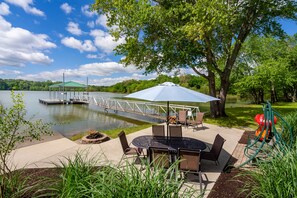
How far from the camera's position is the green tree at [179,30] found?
361 inches

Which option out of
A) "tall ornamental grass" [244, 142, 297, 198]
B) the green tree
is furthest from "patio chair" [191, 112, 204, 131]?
"tall ornamental grass" [244, 142, 297, 198]

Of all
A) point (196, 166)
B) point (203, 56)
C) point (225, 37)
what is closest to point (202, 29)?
point (225, 37)

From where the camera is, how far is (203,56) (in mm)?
11055

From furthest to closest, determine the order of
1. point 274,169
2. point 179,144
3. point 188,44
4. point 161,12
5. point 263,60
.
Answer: point 263,60, point 188,44, point 161,12, point 179,144, point 274,169

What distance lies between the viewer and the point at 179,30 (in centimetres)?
935

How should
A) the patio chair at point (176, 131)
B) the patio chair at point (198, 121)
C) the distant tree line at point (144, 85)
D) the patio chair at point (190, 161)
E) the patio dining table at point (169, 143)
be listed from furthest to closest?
the distant tree line at point (144, 85) → the patio chair at point (198, 121) → the patio chair at point (176, 131) → the patio dining table at point (169, 143) → the patio chair at point (190, 161)

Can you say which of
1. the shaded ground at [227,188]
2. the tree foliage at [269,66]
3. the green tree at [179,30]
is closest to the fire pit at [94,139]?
the shaded ground at [227,188]

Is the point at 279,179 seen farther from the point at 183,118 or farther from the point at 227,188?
the point at 183,118

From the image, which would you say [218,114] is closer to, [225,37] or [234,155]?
[225,37]

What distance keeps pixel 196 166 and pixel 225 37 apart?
8205 mm

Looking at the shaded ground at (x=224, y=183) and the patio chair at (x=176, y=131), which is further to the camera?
the patio chair at (x=176, y=131)

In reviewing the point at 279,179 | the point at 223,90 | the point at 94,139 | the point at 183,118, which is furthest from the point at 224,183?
the point at 223,90

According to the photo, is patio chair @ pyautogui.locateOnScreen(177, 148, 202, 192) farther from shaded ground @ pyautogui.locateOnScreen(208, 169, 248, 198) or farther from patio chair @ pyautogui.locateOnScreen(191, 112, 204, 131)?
patio chair @ pyautogui.locateOnScreen(191, 112, 204, 131)

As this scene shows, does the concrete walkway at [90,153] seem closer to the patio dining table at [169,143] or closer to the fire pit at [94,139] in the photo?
the fire pit at [94,139]
